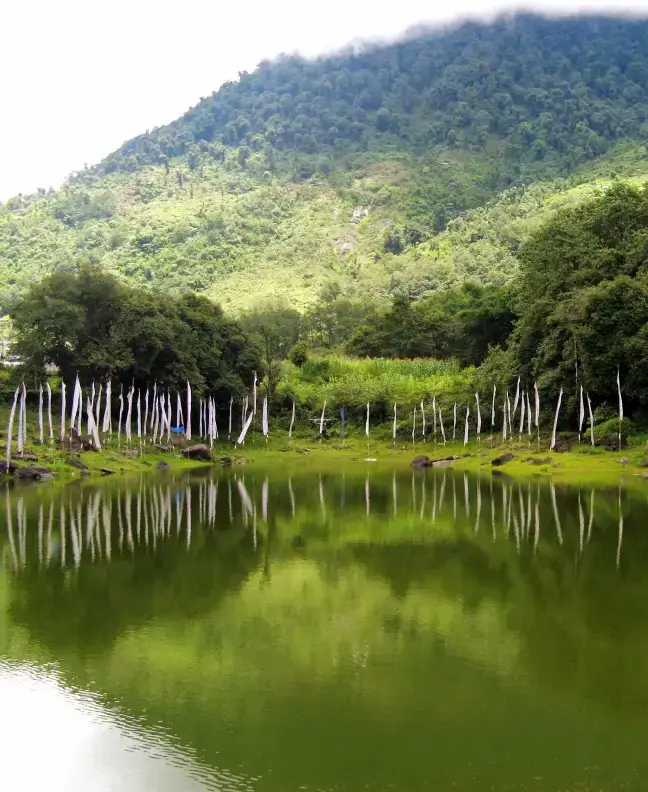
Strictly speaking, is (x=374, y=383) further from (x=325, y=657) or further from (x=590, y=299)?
(x=325, y=657)

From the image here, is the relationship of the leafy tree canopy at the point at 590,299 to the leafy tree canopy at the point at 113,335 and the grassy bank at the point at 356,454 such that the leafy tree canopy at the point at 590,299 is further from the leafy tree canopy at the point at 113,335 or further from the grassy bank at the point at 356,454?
the leafy tree canopy at the point at 113,335

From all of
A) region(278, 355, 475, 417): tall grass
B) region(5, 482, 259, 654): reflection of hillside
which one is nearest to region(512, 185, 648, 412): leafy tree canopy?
region(278, 355, 475, 417): tall grass

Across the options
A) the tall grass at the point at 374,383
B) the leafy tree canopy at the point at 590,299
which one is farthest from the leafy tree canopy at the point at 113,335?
the leafy tree canopy at the point at 590,299

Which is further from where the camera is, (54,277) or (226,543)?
(54,277)

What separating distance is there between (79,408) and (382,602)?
124 ft

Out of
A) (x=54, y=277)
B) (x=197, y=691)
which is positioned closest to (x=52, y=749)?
(x=197, y=691)

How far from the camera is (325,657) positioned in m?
13.0

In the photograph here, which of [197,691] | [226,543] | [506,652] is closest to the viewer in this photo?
[197,691]

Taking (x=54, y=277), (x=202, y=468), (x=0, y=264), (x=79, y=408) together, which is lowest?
(x=202, y=468)

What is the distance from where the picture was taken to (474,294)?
84062 mm

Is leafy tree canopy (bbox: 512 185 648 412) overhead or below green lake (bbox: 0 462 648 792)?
overhead

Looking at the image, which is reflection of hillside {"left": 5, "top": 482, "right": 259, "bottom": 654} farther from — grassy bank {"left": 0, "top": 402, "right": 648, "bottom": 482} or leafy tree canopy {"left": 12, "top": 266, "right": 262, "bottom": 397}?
leafy tree canopy {"left": 12, "top": 266, "right": 262, "bottom": 397}

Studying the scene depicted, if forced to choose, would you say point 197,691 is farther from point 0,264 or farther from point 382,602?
point 0,264

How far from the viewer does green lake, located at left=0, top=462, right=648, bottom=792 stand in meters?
9.48
